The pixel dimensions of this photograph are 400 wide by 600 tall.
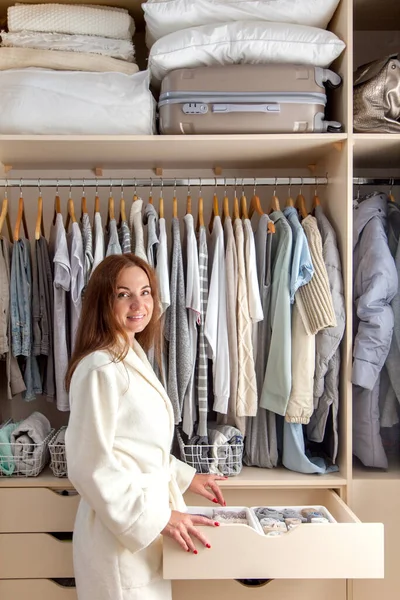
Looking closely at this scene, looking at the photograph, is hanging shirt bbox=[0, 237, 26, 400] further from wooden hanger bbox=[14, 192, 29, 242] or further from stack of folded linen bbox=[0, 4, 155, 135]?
stack of folded linen bbox=[0, 4, 155, 135]

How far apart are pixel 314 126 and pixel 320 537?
1365mm

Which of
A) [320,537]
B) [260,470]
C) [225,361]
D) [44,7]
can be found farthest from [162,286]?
[44,7]

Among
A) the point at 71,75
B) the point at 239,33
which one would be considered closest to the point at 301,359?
the point at 239,33

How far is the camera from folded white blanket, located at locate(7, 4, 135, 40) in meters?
2.45

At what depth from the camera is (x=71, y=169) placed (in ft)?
9.16

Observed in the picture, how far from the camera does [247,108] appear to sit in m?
2.31

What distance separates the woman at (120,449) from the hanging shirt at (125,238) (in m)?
0.48

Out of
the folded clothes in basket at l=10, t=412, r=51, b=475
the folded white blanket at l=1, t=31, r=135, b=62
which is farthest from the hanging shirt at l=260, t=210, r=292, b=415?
the folded white blanket at l=1, t=31, r=135, b=62

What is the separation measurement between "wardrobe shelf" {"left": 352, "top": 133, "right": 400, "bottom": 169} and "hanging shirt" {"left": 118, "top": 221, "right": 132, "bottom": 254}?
88 centimetres

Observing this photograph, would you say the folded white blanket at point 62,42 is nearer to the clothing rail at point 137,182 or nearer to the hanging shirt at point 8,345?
the clothing rail at point 137,182

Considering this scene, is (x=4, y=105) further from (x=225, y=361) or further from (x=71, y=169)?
(x=225, y=361)

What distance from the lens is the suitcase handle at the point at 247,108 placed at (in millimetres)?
2305

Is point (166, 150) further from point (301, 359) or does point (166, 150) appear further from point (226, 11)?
point (301, 359)

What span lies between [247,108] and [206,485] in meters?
1.28
